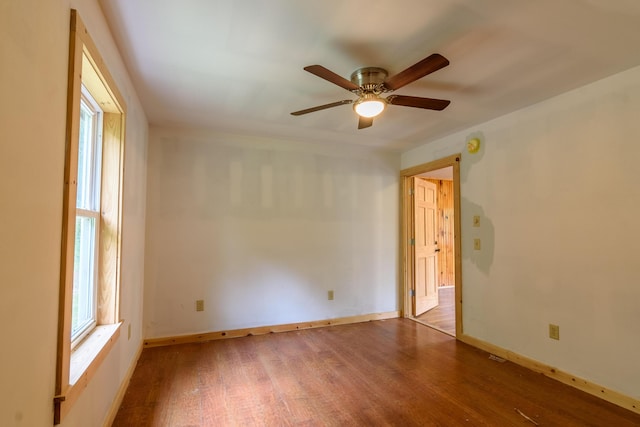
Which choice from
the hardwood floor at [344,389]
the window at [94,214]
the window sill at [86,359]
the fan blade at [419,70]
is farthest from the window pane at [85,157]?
the fan blade at [419,70]

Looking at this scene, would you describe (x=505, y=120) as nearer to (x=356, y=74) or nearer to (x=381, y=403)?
(x=356, y=74)

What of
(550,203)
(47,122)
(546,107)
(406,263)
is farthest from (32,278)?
(406,263)

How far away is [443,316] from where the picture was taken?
4383 mm

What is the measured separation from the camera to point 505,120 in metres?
2.99

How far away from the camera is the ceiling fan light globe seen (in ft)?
6.89

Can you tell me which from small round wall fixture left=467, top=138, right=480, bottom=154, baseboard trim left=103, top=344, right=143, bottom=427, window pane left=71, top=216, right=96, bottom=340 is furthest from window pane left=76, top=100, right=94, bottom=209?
small round wall fixture left=467, top=138, right=480, bottom=154

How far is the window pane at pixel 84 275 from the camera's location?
1782mm

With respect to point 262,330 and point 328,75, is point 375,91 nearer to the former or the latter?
point 328,75

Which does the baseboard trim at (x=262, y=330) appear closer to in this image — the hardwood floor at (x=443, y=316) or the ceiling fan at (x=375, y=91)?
the hardwood floor at (x=443, y=316)

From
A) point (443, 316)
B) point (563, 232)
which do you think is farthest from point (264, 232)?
point (563, 232)

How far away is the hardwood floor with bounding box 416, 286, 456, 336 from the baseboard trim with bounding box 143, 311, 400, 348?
439 mm

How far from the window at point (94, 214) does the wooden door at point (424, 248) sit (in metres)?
3.58

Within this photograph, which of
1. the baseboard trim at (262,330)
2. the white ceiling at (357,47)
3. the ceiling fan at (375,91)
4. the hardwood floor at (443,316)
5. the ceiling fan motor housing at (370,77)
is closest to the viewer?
the white ceiling at (357,47)

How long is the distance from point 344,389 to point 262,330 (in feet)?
5.02
